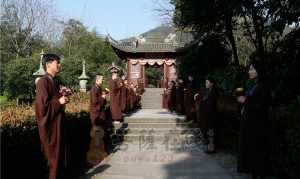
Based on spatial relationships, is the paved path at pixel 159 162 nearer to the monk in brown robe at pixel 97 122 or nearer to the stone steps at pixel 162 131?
the monk in brown robe at pixel 97 122

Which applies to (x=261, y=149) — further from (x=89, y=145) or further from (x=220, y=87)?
(x=220, y=87)

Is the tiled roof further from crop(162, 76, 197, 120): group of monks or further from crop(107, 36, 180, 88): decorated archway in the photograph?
crop(162, 76, 197, 120): group of monks

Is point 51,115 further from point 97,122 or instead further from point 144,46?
point 144,46

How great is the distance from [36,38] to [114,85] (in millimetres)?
33909

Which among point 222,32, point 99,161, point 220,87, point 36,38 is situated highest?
point 36,38

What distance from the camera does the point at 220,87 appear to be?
46.2 feet

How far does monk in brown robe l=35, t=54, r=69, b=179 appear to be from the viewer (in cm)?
578

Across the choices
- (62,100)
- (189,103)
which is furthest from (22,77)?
(62,100)

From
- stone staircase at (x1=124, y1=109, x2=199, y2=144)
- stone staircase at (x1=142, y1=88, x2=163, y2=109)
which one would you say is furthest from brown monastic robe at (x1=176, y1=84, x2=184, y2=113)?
stone staircase at (x1=142, y1=88, x2=163, y2=109)

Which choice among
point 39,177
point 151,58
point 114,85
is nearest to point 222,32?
point 114,85

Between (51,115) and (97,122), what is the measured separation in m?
3.31

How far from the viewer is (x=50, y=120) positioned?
19.2ft

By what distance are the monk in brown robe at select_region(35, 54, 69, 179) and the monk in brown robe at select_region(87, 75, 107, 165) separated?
9.55 ft

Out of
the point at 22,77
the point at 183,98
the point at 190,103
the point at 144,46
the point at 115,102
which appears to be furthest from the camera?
the point at 144,46
